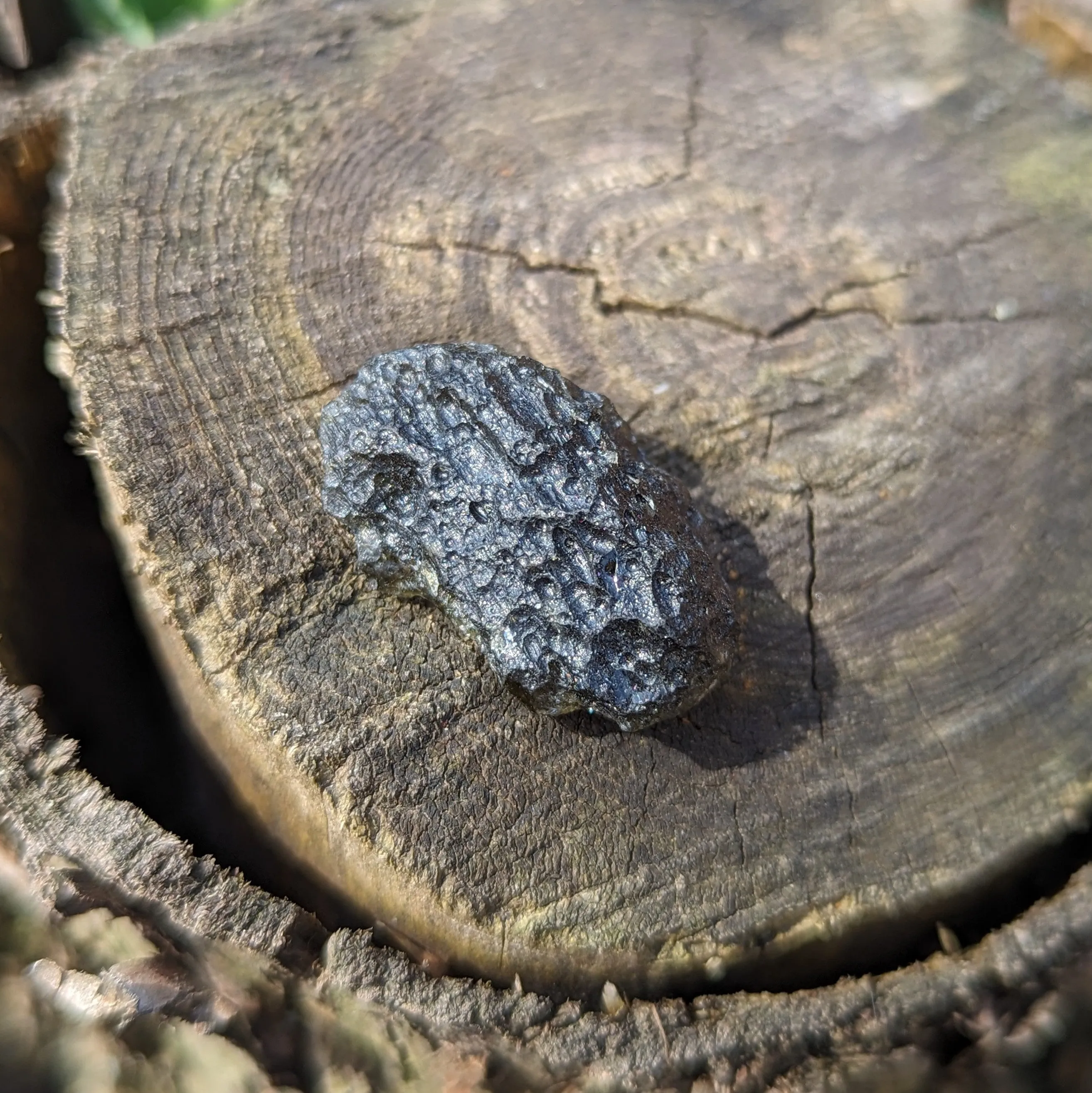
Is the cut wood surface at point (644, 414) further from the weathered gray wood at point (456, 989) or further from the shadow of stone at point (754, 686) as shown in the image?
the weathered gray wood at point (456, 989)

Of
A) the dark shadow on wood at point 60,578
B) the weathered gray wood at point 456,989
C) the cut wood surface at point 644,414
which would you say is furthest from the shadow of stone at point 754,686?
the dark shadow on wood at point 60,578

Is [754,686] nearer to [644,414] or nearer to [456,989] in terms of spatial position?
[644,414]

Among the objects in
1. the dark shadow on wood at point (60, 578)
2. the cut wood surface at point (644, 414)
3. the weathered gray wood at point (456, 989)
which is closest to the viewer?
the weathered gray wood at point (456, 989)

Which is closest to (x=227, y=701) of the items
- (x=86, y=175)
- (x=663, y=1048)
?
(x=663, y=1048)

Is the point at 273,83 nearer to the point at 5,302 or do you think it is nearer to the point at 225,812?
the point at 5,302

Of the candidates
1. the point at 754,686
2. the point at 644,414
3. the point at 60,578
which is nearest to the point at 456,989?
the point at 754,686
